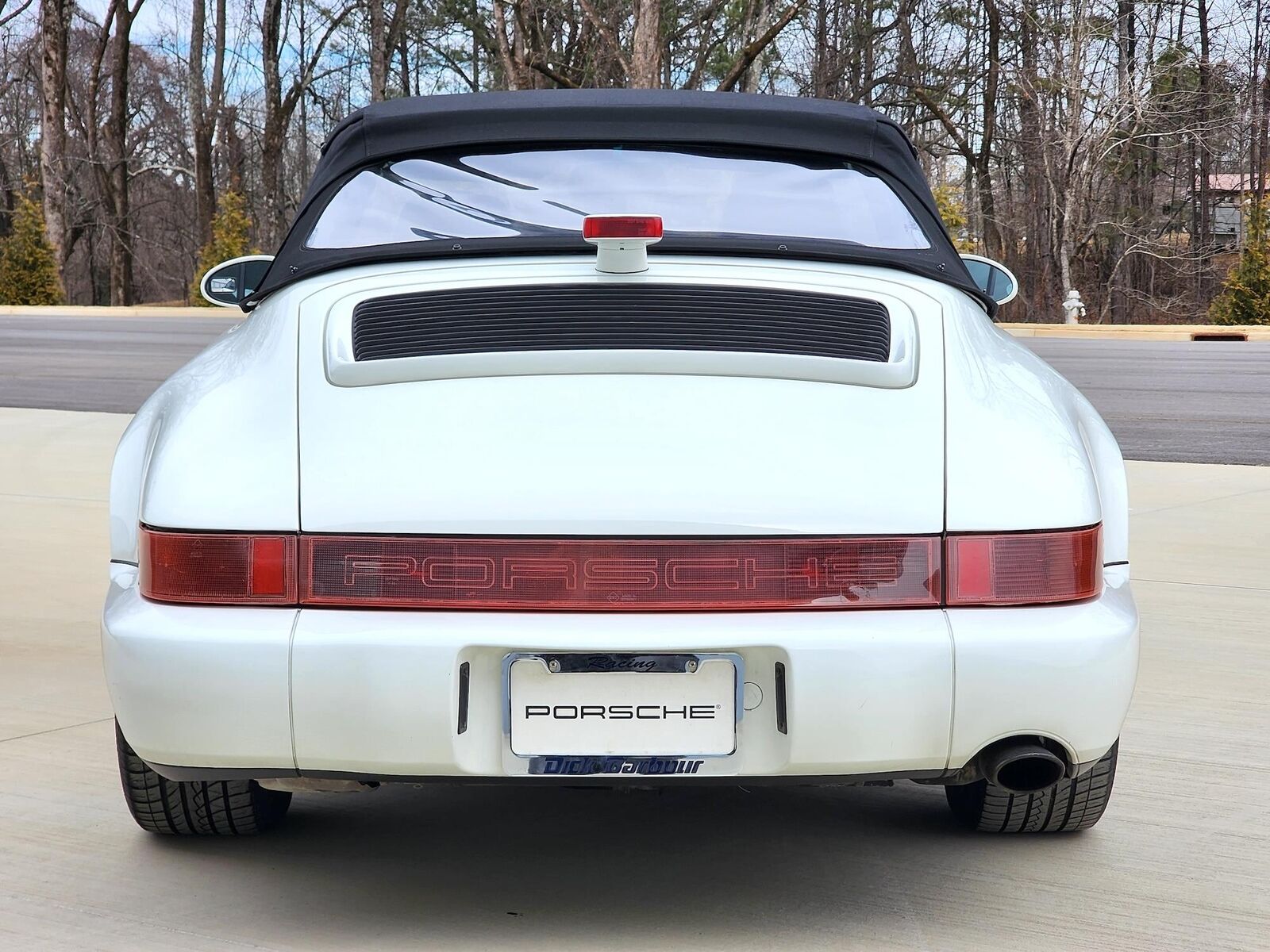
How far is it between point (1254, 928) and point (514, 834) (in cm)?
146

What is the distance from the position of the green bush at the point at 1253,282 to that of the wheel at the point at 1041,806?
2350 centimetres

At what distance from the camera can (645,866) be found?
2.99 metres

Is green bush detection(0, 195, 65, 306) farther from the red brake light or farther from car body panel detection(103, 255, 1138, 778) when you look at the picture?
the red brake light

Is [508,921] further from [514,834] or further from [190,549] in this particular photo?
[190,549]

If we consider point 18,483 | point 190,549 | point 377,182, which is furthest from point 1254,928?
point 18,483

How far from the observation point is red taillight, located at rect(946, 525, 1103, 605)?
93.0 inches

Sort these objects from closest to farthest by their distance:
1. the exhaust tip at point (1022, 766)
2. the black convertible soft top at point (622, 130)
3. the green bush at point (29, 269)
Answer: the exhaust tip at point (1022, 766) < the black convertible soft top at point (622, 130) < the green bush at point (29, 269)

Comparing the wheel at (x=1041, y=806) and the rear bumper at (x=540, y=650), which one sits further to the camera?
the wheel at (x=1041, y=806)

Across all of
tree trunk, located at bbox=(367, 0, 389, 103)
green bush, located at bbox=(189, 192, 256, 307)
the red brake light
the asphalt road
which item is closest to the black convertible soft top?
the red brake light

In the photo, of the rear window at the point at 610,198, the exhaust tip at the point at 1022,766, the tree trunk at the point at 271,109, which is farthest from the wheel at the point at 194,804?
the tree trunk at the point at 271,109

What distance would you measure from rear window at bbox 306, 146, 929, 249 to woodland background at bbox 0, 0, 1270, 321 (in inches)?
A: 893

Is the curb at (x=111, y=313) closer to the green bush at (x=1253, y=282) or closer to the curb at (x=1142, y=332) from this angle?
the curb at (x=1142, y=332)

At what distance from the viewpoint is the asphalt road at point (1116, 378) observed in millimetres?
11773

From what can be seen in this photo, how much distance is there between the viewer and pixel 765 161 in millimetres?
3217
